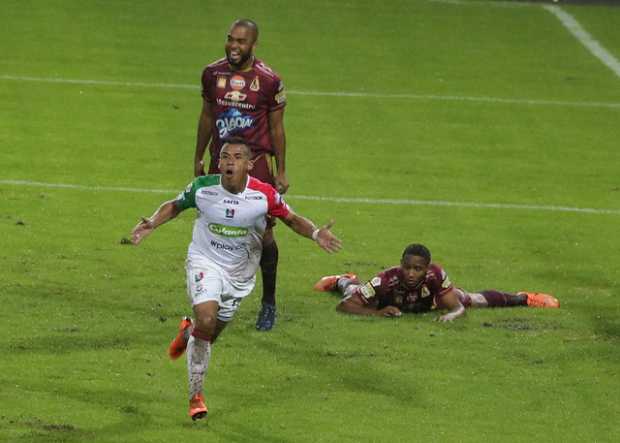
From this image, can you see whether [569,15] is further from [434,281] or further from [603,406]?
[603,406]

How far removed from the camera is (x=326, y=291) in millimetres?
17109

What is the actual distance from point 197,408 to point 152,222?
4.69ft

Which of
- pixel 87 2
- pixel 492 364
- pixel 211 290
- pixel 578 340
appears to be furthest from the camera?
pixel 87 2

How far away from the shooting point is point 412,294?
1609 centimetres

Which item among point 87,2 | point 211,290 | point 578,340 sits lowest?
point 87,2

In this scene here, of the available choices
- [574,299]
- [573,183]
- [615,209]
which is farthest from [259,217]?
[573,183]

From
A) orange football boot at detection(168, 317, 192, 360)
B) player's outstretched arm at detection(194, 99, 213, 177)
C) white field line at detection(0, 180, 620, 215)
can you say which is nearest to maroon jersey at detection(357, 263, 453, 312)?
player's outstretched arm at detection(194, 99, 213, 177)

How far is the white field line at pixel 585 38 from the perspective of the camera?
31.9 meters

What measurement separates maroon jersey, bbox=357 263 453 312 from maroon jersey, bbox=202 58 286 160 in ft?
5.33

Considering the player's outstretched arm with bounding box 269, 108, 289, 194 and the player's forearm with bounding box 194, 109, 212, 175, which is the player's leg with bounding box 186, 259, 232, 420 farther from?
the player's forearm with bounding box 194, 109, 212, 175

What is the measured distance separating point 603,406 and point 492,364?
134cm

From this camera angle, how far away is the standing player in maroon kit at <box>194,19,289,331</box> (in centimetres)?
1537

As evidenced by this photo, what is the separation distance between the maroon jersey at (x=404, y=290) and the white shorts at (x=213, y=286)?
3079 mm

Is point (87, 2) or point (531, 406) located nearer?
point (531, 406)
